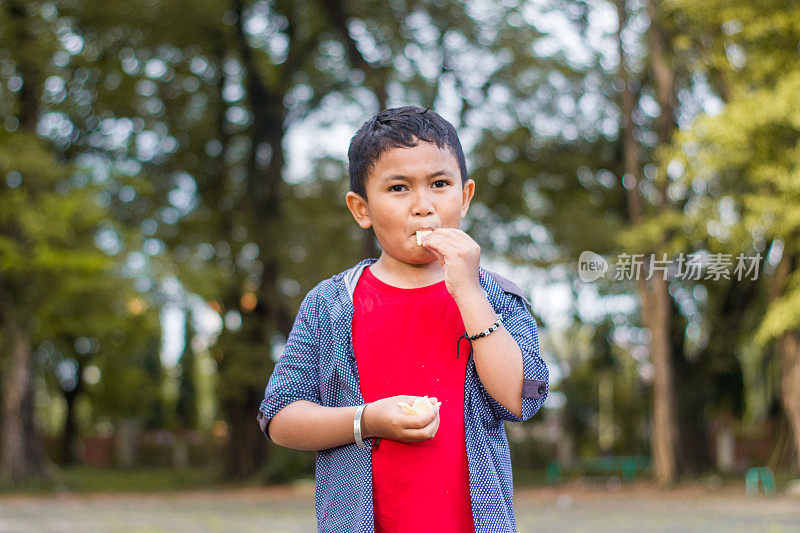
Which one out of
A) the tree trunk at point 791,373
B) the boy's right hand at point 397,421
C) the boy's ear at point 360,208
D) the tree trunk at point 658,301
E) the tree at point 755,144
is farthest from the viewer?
the tree trunk at point 658,301

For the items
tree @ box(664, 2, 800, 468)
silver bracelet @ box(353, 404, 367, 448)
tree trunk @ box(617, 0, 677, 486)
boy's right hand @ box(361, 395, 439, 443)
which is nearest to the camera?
boy's right hand @ box(361, 395, 439, 443)

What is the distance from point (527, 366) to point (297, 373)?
433 mm

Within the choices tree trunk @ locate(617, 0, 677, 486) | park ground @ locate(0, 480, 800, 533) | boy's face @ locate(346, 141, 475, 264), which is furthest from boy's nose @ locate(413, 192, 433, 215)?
tree trunk @ locate(617, 0, 677, 486)

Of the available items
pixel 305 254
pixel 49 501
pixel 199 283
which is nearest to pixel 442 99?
pixel 305 254

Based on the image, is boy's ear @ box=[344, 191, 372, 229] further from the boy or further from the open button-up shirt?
the open button-up shirt

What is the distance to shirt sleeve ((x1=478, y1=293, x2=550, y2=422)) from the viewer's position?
1731mm

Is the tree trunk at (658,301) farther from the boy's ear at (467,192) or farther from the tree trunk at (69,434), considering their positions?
the tree trunk at (69,434)

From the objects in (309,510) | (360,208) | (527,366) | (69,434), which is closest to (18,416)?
(309,510)

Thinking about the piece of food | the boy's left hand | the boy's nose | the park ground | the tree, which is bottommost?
the park ground

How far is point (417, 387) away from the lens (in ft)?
5.80

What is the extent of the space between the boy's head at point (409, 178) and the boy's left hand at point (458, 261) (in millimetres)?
85

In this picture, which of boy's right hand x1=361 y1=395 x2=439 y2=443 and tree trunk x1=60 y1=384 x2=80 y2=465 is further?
tree trunk x1=60 y1=384 x2=80 y2=465

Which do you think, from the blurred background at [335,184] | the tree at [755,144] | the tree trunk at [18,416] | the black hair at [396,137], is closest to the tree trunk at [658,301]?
the blurred background at [335,184]

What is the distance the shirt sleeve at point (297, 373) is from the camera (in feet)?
5.90
